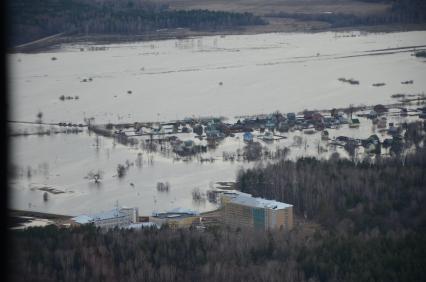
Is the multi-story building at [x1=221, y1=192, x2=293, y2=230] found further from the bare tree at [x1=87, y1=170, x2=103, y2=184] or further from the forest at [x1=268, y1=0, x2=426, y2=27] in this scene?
the forest at [x1=268, y1=0, x2=426, y2=27]

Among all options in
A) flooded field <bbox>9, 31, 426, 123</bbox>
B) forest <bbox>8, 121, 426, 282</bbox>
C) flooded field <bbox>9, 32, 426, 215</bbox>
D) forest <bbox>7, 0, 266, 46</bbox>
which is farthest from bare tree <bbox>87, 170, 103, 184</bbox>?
forest <bbox>7, 0, 266, 46</bbox>

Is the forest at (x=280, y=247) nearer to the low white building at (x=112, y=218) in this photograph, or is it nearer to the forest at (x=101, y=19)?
the low white building at (x=112, y=218)

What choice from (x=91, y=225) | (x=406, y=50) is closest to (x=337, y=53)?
(x=406, y=50)

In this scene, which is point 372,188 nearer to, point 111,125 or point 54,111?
point 111,125

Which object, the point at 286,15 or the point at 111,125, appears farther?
the point at 286,15

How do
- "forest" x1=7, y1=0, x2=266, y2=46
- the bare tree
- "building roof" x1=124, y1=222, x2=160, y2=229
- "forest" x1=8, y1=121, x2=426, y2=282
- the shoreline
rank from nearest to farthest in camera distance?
"forest" x1=8, y1=121, x2=426, y2=282
"building roof" x1=124, y1=222, x2=160, y2=229
the bare tree
the shoreline
"forest" x1=7, y1=0, x2=266, y2=46

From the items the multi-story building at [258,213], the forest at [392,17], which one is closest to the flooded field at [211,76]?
the forest at [392,17]
